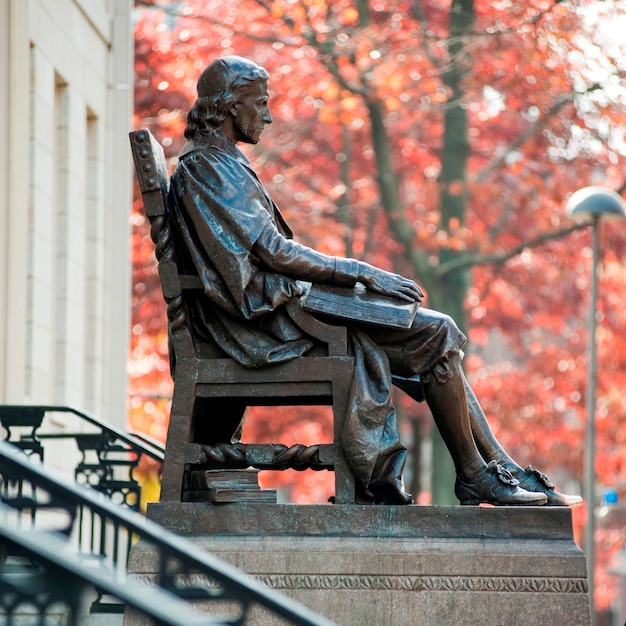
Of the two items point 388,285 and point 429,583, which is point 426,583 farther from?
point 388,285

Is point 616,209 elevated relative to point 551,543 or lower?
elevated

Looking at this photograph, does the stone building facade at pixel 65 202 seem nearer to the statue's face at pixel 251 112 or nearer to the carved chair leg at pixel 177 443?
the statue's face at pixel 251 112

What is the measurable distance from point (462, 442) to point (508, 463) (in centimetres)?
28

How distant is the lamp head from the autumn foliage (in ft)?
6.71

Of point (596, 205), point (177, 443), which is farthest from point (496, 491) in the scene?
point (596, 205)

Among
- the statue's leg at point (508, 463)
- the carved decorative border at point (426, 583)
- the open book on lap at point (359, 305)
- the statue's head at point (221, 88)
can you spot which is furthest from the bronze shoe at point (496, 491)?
the statue's head at point (221, 88)

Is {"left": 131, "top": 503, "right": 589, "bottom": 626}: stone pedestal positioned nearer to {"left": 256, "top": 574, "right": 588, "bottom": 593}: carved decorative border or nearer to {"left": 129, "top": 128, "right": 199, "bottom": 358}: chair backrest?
{"left": 256, "top": 574, "right": 588, "bottom": 593}: carved decorative border

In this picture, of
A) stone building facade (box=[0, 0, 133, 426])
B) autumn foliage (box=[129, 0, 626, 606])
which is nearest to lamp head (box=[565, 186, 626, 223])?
autumn foliage (box=[129, 0, 626, 606])

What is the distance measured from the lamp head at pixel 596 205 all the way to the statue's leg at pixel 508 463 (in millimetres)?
9839

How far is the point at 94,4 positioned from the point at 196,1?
412 inches

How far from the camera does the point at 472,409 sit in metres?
7.89

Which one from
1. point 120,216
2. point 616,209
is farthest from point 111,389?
point 616,209

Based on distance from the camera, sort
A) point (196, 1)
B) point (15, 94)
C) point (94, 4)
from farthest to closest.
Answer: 1. point (196, 1)
2. point (94, 4)
3. point (15, 94)

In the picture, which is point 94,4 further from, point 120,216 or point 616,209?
point 616,209
